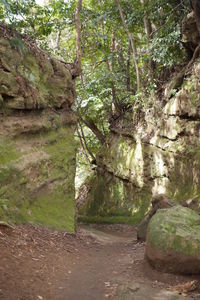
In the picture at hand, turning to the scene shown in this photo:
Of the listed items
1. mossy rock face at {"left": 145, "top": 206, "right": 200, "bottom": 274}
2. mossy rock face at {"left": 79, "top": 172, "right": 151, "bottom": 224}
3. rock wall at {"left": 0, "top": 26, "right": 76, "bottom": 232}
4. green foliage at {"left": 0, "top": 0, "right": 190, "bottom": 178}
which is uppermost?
green foliage at {"left": 0, "top": 0, "right": 190, "bottom": 178}

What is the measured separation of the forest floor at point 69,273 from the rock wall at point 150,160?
5.43 metres

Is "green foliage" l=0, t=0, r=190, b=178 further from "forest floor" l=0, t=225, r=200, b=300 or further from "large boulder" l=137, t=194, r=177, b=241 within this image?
"forest floor" l=0, t=225, r=200, b=300

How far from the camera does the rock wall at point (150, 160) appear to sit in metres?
13.0

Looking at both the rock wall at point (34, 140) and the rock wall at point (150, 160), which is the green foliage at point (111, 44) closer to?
the rock wall at point (150, 160)

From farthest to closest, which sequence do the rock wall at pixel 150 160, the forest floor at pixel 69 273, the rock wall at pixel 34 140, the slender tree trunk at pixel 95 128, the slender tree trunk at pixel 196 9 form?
the slender tree trunk at pixel 95 128 → the rock wall at pixel 150 160 → the slender tree trunk at pixel 196 9 → the rock wall at pixel 34 140 → the forest floor at pixel 69 273

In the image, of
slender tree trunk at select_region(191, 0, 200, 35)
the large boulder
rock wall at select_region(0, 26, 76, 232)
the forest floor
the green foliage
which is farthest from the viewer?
the green foliage

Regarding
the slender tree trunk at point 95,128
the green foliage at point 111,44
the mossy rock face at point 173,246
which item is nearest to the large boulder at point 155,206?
the mossy rock face at point 173,246

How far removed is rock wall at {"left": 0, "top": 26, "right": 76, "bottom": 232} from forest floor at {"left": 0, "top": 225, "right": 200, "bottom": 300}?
2.98 feet

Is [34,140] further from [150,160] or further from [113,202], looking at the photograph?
[113,202]

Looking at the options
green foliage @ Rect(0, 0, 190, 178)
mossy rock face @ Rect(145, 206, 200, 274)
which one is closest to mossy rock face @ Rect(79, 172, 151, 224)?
green foliage @ Rect(0, 0, 190, 178)

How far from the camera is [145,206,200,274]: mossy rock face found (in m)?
5.98

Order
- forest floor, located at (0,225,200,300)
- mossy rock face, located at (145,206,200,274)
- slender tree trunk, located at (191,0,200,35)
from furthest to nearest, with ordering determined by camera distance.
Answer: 1. slender tree trunk, located at (191,0,200,35)
2. mossy rock face, located at (145,206,200,274)
3. forest floor, located at (0,225,200,300)

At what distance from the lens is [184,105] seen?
13484mm

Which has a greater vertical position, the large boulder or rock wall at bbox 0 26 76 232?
rock wall at bbox 0 26 76 232
